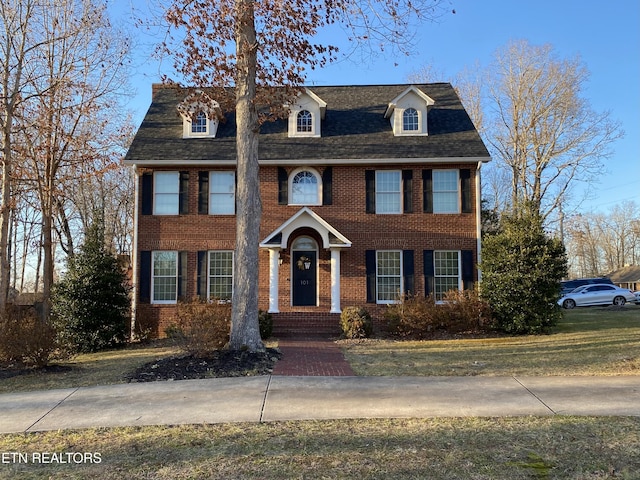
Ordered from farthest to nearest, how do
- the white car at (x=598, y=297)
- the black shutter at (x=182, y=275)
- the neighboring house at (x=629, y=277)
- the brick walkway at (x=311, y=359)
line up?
the neighboring house at (x=629, y=277)
the white car at (x=598, y=297)
the black shutter at (x=182, y=275)
the brick walkway at (x=311, y=359)

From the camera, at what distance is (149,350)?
12.9m

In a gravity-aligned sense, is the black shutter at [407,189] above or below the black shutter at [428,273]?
above

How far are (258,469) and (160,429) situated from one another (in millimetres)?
1780

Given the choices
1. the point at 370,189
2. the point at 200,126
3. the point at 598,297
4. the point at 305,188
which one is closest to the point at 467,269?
the point at 370,189

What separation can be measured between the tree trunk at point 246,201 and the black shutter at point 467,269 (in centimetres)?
823

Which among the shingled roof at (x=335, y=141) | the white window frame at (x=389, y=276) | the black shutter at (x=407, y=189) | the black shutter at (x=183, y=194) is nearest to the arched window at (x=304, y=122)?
the shingled roof at (x=335, y=141)

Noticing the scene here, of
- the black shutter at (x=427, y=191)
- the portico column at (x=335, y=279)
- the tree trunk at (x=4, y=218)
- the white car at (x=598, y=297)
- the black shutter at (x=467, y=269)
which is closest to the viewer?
the tree trunk at (x=4, y=218)

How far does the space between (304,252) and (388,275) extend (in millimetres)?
2862

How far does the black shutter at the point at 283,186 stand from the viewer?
16.3 meters

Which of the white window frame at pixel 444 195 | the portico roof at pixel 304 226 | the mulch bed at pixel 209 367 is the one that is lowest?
the mulch bed at pixel 209 367

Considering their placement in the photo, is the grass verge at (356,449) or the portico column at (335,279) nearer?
the grass verge at (356,449)

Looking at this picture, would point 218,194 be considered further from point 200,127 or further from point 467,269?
point 467,269

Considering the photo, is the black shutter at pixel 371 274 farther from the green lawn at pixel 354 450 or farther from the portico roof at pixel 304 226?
the green lawn at pixel 354 450

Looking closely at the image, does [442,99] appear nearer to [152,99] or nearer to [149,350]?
[152,99]
